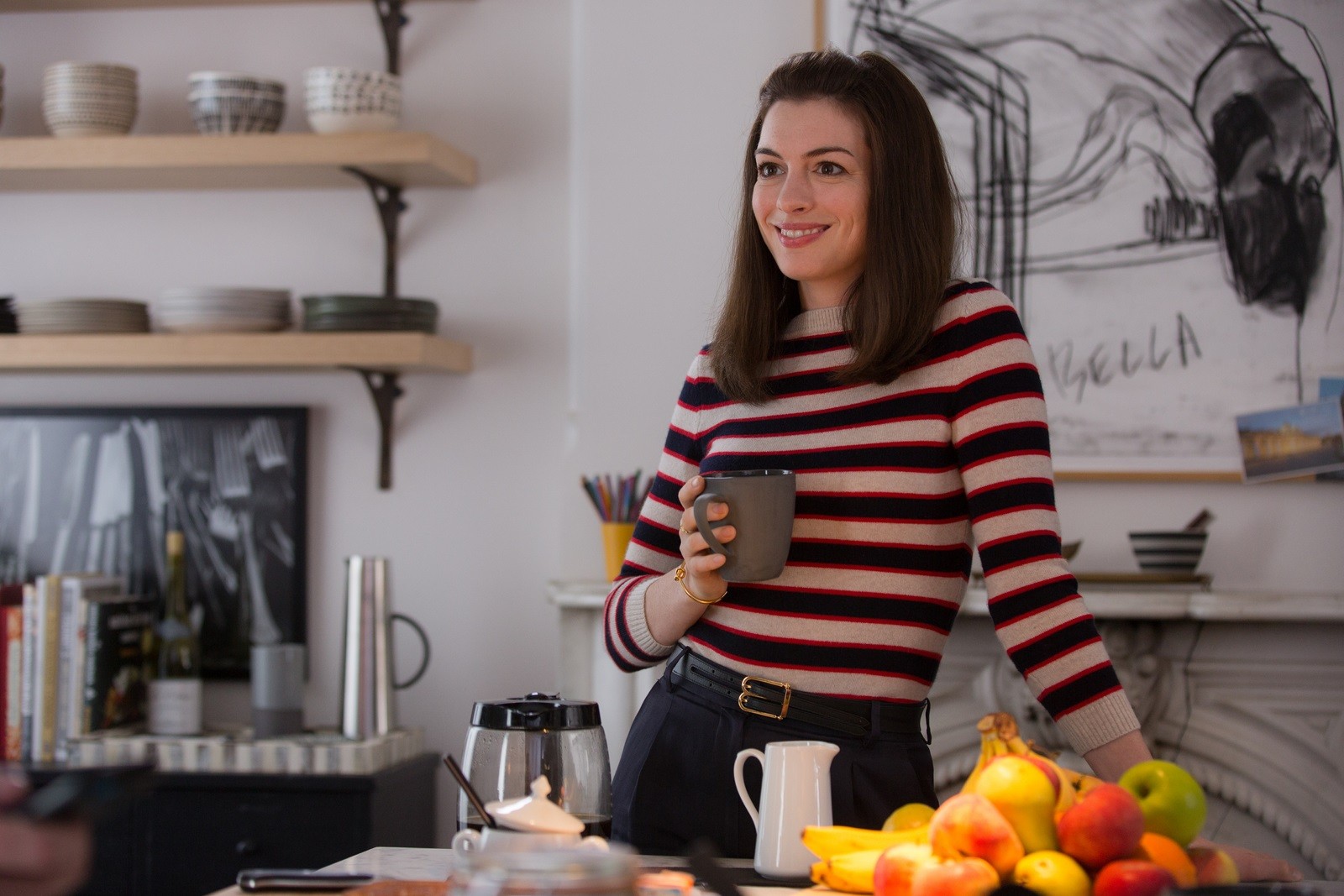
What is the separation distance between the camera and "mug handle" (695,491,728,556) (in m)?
1.06

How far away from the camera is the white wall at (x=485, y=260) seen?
2539 mm

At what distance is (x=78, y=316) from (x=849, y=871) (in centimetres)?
218

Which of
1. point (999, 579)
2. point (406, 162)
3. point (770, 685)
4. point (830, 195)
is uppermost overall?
point (406, 162)

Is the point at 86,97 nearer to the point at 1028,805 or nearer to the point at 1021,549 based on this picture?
the point at 1021,549

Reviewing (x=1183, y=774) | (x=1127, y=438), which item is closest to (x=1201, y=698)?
(x=1127, y=438)

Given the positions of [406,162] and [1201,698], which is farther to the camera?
[406,162]

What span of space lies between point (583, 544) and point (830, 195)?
55.2 inches

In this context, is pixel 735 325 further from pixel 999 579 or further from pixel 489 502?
pixel 489 502

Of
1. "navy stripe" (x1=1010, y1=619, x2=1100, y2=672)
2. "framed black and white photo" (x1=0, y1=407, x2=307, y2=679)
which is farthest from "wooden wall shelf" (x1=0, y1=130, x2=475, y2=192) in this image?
"navy stripe" (x1=1010, y1=619, x2=1100, y2=672)

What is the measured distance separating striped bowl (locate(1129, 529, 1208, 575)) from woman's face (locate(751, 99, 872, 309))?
1.20m

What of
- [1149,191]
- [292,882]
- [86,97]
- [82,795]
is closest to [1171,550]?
[1149,191]

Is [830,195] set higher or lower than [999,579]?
higher

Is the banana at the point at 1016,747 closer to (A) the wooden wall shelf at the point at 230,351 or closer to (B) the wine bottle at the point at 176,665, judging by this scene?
(A) the wooden wall shelf at the point at 230,351

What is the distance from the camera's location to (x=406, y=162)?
243 cm
